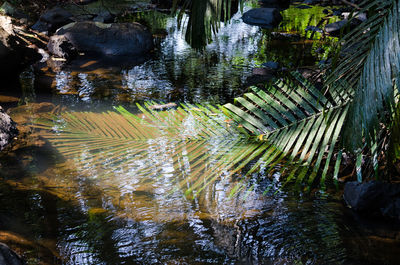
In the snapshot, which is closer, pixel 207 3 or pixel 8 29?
pixel 207 3

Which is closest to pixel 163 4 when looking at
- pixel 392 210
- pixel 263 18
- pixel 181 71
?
pixel 263 18

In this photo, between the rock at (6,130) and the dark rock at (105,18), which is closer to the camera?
the rock at (6,130)

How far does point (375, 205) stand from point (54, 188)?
2.50m

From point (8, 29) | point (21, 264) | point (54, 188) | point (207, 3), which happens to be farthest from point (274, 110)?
point (8, 29)

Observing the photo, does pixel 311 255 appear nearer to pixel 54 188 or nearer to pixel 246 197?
pixel 246 197

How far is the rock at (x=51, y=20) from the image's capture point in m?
9.39

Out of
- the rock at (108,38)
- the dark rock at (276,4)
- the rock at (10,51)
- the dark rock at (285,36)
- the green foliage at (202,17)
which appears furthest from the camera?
the dark rock at (276,4)

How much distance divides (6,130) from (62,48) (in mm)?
3883

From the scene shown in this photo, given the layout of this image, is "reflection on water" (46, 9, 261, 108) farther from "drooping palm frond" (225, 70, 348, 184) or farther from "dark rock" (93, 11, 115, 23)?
"dark rock" (93, 11, 115, 23)

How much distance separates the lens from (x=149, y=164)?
6.73ft

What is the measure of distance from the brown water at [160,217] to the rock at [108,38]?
14.1 ft

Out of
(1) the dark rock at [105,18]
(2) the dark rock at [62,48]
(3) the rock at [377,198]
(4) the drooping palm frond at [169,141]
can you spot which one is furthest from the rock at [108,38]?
(3) the rock at [377,198]

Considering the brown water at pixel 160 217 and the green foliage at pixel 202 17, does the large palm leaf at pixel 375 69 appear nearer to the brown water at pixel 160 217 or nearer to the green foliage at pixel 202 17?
the green foliage at pixel 202 17

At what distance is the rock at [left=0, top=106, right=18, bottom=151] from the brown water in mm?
Result: 114
